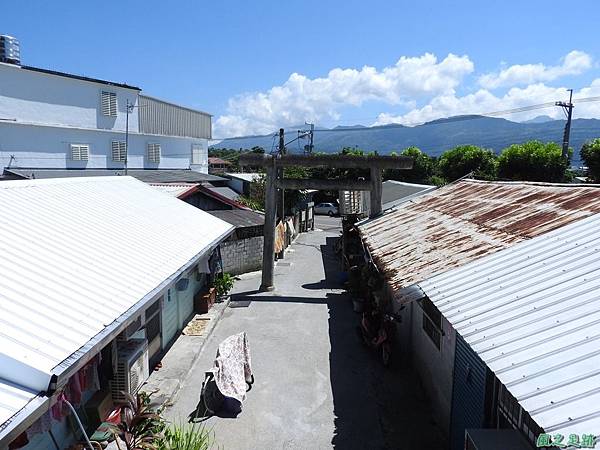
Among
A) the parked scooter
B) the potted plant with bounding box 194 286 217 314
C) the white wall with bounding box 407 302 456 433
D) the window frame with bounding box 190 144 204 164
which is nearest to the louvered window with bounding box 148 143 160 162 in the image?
the window frame with bounding box 190 144 204 164

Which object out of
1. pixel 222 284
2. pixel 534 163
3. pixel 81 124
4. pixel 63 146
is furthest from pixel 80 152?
pixel 534 163

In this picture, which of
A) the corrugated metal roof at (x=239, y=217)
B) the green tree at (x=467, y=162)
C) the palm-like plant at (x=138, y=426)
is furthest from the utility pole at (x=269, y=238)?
the green tree at (x=467, y=162)

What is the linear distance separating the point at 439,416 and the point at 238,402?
3768 mm

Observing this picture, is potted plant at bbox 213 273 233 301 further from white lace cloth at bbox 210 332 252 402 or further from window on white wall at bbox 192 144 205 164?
window on white wall at bbox 192 144 205 164

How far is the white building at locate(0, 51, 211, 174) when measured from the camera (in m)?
26.3

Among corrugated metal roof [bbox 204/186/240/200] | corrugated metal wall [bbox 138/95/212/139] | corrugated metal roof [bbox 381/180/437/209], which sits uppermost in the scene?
corrugated metal wall [bbox 138/95/212/139]

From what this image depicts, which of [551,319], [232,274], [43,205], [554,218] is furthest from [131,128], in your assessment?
[551,319]

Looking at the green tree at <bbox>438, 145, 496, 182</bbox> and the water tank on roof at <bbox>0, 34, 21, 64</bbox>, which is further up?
the water tank on roof at <bbox>0, 34, 21, 64</bbox>

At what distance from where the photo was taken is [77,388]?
605 centimetres

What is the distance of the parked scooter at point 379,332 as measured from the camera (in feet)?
36.4

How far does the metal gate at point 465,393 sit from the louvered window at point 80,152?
93.3ft

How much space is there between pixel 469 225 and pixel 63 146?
2690 cm

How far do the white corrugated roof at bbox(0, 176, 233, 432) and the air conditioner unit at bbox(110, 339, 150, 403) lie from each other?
4.60 feet

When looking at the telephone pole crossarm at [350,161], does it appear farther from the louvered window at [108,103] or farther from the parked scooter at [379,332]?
the louvered window at [108,103]
